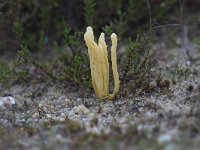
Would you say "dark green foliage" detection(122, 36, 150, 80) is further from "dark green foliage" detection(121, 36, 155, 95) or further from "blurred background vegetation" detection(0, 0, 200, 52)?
"blurred background vegetation" detection(0, 0, 200, 52)

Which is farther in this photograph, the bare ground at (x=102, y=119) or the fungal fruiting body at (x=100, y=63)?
the fungal fruiting body at (x=100, y=63)

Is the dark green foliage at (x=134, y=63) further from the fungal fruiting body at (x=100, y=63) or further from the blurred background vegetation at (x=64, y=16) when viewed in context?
the blurred background vegetation at (x=64, y=16)

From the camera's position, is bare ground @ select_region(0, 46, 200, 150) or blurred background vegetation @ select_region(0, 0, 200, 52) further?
blurred background vegetation @ select_region(0, 0, 200, 52)

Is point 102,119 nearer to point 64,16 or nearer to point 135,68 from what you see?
point 135,68

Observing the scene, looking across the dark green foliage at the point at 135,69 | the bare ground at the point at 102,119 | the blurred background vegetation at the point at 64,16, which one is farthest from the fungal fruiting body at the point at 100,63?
the blurred background vegetation at the point at 64,16

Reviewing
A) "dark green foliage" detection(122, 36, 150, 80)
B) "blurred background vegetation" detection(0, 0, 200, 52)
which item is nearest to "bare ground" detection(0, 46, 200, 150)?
"dark green foliage" detection(122, 36, 150, 80)

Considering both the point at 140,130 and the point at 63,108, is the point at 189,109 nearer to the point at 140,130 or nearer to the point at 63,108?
the point at 140,130

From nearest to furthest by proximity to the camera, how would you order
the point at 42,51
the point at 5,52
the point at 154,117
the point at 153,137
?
1. the point at 153,137
2. the point at 154,117
3. the point at 42,51
4. the point at 5,52

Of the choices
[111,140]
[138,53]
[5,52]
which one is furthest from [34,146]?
[5,52]
